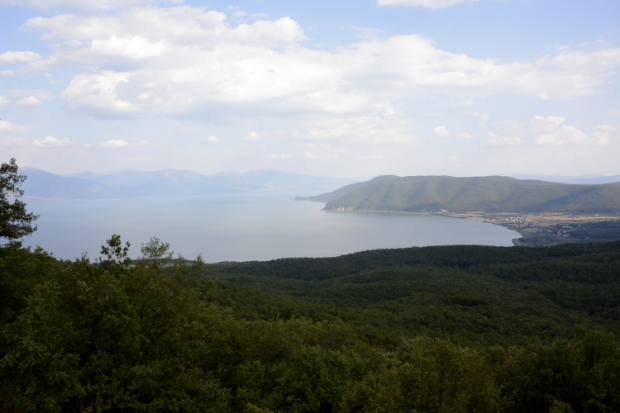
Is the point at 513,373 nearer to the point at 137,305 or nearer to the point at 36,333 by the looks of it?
the point at 137,305

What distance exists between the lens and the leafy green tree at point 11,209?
58.1 feet

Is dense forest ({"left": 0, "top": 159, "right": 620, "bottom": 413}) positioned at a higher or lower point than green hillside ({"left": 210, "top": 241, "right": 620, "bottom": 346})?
higher

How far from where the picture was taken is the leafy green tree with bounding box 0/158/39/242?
1770cm

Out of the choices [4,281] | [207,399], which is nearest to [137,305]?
[207,399]

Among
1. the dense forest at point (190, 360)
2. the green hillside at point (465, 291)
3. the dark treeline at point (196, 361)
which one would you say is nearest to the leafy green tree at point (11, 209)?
the dense forest at point (190, 360)

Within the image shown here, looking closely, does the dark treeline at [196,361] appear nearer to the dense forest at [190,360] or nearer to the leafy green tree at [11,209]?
the dense forest at [190,360]

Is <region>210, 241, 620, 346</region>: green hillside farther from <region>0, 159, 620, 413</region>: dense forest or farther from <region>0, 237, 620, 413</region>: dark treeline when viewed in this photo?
<region>0, 159, 620, 413</region>: dense forest

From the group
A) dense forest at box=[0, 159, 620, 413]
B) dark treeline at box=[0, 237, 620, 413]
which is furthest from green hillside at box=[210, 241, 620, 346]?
dense forest at box=[0, 159, 620, 413]

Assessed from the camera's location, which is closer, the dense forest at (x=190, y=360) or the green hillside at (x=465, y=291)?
the dense forest at (x=190, y=360)

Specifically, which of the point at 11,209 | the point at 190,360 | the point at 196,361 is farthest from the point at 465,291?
the point at 11,209

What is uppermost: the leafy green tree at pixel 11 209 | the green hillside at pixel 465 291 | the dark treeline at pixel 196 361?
the leafy green tree at pixel 11 209

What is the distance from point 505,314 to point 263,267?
6080 centimetres

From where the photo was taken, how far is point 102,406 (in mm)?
10023

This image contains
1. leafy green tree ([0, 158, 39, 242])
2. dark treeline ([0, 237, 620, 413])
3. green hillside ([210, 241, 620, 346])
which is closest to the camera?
dark treeline ([0, 237, 620, 413])
